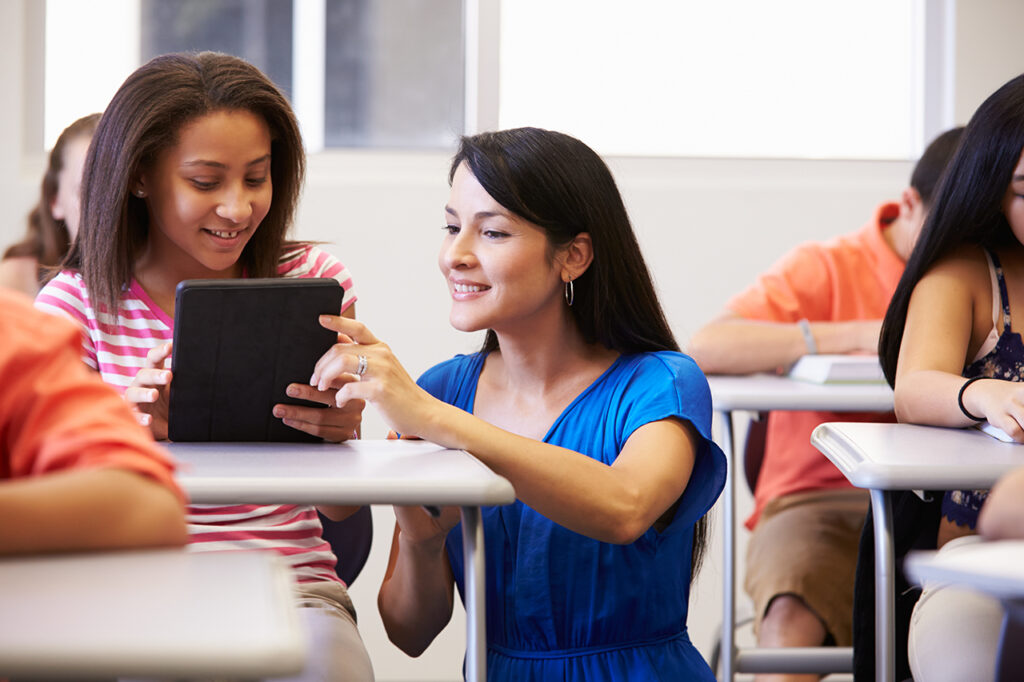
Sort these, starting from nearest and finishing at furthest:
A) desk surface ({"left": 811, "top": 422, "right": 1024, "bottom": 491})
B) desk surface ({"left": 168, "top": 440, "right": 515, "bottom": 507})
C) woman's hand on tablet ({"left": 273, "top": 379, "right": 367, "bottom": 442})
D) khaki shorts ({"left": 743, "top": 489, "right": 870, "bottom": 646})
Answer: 1. desk surface ({"left": 168, "top": 440, "right": 515, "bottom": 507})
2. desk surface ({"left": 811, "top": 422, "right": 1024, "bottom": 491})
3. woman's hand on tablet ({"left": 273, "top": 379, "right": 367, "bottom": 442})
4. khaki shorts ({"left": 743, "top": 489, "right": 870, "bottom": 646})

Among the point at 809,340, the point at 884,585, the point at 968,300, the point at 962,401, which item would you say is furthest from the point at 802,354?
the point at 884,585

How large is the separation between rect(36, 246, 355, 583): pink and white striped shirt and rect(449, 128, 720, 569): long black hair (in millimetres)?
500

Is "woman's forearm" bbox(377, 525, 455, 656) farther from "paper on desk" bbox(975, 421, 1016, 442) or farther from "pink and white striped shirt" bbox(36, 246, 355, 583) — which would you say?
"paper on desk" bbox(975, 421, 1016, 442)

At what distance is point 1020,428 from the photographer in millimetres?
1471

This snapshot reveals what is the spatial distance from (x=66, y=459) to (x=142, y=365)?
0.87 meters

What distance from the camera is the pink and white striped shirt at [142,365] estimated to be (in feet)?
5.19

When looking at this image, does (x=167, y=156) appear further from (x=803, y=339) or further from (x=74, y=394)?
(x=803, y=339)

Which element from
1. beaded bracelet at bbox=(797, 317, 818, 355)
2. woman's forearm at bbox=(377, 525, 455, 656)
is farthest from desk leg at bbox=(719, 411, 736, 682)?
woman's forearm at bbox=(377, 525, 455, 656)

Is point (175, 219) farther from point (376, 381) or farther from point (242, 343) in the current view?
point (376, 381)

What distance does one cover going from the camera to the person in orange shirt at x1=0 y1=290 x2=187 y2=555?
78cm

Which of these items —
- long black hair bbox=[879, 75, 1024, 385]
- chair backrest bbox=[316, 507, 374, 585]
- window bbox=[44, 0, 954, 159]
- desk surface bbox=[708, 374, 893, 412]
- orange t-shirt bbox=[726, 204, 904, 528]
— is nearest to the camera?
long black hair bbox=[879, 75, 1024, 385]

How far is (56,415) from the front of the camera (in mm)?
831

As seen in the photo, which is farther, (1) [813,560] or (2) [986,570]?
(1) [813,560]

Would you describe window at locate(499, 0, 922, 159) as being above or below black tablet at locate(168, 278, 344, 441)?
above
